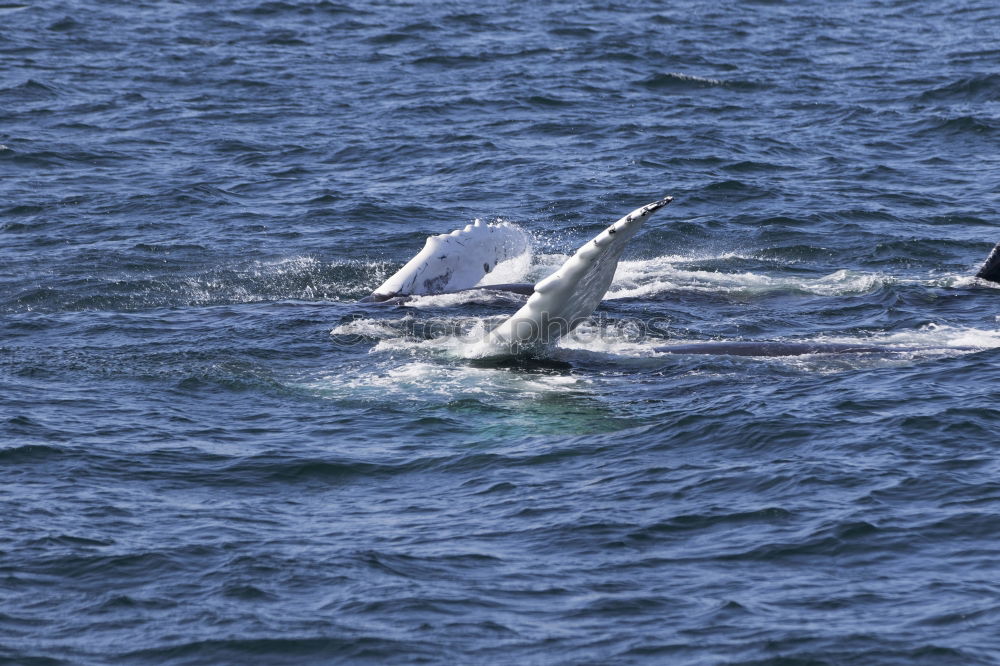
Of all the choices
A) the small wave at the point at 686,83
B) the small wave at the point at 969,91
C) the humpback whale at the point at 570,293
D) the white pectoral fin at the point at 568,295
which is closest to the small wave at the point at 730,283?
the humpback whale at the point at 570,293

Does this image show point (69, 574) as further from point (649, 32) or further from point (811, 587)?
point (649, 32)

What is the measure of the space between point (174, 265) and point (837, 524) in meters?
14.3

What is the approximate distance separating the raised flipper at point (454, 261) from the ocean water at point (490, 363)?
0.65 metres

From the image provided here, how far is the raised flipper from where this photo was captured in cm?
2172

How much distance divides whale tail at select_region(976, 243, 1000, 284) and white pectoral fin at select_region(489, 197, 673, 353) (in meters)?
7.19

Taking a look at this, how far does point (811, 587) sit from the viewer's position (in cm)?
1098

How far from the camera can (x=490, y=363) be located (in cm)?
1736

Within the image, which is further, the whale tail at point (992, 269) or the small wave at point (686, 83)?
the small wave at point (686, 83)

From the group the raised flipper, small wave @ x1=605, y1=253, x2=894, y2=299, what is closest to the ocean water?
small wave @ x1=605, y1=253, x2=894, y2=299

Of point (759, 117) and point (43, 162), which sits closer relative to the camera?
point (43, 162)

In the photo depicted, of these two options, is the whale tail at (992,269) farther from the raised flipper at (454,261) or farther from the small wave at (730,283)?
the raised flipper at (454,261)

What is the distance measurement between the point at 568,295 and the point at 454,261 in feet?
19.8

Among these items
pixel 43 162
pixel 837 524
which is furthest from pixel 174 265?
pixel 837 524

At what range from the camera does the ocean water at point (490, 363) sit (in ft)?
35.7
